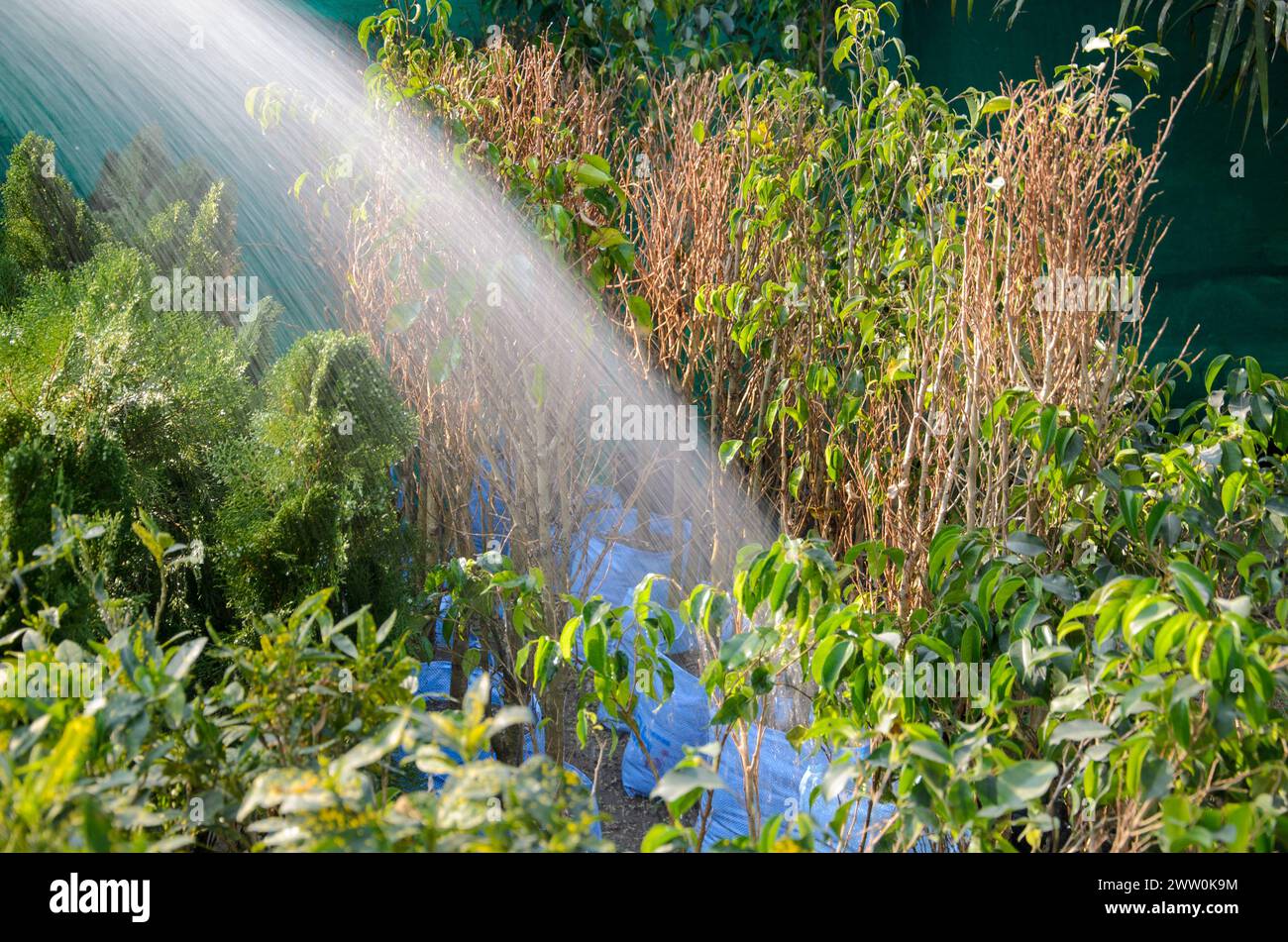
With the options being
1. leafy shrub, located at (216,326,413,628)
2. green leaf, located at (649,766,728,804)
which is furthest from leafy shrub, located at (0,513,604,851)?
leafy shrub, located at (216,326,413,628)

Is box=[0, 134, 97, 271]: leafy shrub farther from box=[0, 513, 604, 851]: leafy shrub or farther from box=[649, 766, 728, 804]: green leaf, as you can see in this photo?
box=[649, 766, 728, 804]: green leaf

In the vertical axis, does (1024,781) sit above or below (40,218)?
below

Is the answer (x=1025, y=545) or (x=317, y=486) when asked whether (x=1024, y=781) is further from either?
(x=317, y=486)

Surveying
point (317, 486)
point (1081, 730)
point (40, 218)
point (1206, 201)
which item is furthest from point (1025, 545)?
point (40, 218)

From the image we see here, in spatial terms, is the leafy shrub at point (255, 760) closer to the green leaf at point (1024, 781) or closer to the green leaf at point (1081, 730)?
the green leaf at point (1024, 781)

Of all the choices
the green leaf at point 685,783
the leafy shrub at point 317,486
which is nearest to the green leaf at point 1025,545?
the green leaf at point 685,783

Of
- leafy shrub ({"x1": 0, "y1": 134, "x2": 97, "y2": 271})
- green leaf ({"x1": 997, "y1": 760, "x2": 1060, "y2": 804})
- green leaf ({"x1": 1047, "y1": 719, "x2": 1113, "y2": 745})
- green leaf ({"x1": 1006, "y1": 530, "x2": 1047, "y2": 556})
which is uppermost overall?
leafy shrub ({"x1": 0, "y1": 134, "x2": 97, "y2": 271})

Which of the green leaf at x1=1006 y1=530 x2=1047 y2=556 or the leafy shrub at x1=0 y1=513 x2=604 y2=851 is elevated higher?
the green leaf at x1=1006 y1=530 x2=1047 y2=556

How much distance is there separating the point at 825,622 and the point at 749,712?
1.20ft

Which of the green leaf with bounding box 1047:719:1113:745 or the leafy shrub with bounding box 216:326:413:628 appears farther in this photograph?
the leafy shrub with bounding box 216:326:413:628

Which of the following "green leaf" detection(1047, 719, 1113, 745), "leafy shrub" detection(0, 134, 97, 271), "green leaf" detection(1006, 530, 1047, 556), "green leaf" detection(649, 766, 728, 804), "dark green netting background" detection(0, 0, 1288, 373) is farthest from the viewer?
"dark green netting background" detection(0, 0, 1288, 373)

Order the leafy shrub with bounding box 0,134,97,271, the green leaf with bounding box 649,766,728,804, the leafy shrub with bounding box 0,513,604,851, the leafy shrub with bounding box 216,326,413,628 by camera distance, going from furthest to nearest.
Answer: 1. the leafy shrub with bounding box 0,134,97,271
2. the leafy shrub with bounding box 216,326,413,628
3. the green leaf with bounding box 649,766,728,804
4. the leafy shrub with bounding box 0,513,604,851

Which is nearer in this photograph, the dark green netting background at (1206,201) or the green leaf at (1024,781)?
the green leaf at (1024,781)
